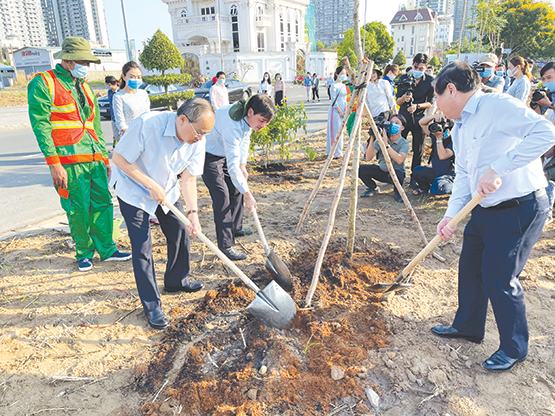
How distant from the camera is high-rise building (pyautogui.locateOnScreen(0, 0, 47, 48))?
291 feet

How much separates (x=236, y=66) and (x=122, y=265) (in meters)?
41.9

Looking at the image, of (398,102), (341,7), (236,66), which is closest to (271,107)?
(398,102)

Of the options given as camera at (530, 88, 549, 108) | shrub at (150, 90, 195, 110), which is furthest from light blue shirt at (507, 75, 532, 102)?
shrub at (150, 90, 195, 110)

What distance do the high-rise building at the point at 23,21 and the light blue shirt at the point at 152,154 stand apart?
105 meters

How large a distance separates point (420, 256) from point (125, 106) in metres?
3.95

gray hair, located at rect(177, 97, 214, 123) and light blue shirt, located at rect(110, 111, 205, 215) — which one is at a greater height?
gray hair, located at rect(177, 97, 214, 123)

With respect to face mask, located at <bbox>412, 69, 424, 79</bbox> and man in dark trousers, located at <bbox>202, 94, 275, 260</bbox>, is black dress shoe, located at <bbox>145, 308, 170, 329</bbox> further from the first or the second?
face mask, located at <bbox>412, 69, 424, 79</bbox>

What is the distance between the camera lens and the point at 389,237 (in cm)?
429

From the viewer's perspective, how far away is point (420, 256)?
2635mm

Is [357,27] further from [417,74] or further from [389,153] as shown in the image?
[417,74]

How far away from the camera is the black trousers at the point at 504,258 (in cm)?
216

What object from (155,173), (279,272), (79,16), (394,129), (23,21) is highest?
(23,21)

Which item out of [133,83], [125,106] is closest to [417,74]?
[133,83]

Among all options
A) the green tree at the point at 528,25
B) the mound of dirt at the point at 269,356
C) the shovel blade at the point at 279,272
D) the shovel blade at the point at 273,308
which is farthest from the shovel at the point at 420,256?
the green tree at the point at 528,25
